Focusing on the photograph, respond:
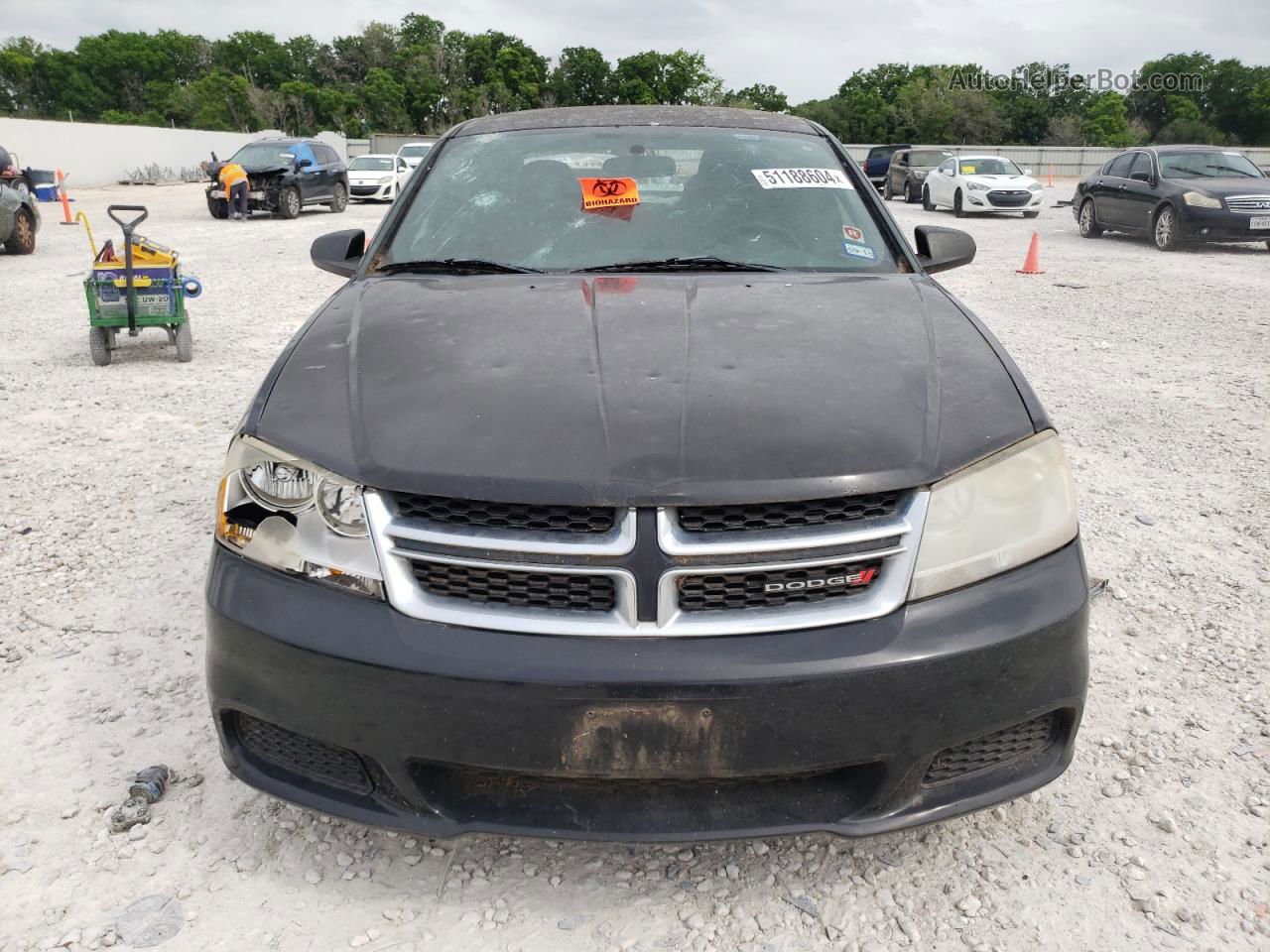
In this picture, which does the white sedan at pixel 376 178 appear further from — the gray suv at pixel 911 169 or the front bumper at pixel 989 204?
the front bumper at pixel 989 204

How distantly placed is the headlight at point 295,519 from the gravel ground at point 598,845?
70 centimetres

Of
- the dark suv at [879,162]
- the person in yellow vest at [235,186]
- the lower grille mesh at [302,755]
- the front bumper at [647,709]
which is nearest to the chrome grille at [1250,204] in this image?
the front bumper at [647,709]

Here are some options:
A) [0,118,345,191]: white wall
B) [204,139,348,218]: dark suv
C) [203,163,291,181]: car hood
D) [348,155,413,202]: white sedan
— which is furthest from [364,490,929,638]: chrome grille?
[0,118,345,191]: white wall

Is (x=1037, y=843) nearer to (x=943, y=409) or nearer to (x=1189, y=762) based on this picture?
(x=1189, y=762)

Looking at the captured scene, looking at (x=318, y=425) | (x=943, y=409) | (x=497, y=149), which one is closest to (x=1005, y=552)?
(x=943, y=409)

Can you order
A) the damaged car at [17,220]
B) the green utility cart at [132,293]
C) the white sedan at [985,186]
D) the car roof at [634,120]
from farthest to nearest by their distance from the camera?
the white sedan at [985,186] → the damaged car at [17,220] → the green utility cart at [132,293] → the car roof at [634,120]

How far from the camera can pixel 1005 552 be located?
6.13 ft

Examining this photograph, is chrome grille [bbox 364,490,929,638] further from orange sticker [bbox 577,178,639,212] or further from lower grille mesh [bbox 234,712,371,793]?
orange sticker [bbox 577,178,639,212]

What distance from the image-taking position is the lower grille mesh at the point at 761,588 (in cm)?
175

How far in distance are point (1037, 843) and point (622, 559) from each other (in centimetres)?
121

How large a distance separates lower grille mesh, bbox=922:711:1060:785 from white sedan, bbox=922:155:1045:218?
2038 centimetres

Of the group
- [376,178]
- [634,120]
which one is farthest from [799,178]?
[376,178]

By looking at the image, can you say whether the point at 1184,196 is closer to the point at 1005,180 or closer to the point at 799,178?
the point at 1005,180

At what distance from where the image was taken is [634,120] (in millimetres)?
3473
